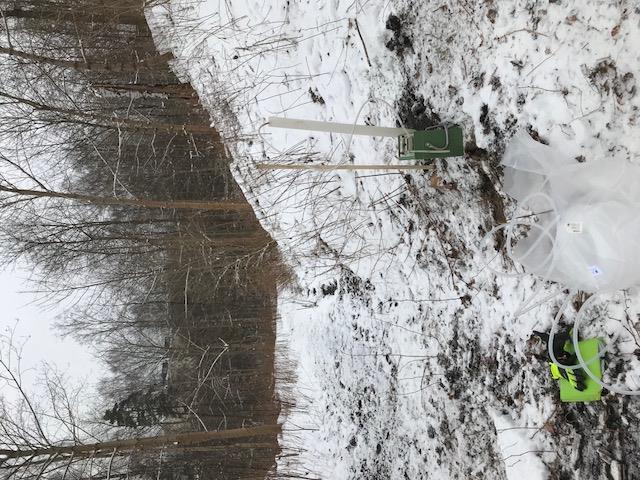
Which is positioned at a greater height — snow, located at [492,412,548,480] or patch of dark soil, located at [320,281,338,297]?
patch of dark soil, located at [320,281,338,297]

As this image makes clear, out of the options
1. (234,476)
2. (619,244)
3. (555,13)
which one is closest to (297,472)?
(234,476)

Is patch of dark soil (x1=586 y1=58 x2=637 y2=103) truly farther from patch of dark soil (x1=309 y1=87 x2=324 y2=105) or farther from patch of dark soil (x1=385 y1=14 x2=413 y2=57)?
patch of dark soil (x1=309 y1=87 x2=324 y2=105)

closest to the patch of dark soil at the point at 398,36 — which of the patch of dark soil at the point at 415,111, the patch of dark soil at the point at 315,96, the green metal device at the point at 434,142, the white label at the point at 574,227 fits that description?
the patch of dark soil at the point at 415,111

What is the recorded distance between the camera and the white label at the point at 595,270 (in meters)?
2.20

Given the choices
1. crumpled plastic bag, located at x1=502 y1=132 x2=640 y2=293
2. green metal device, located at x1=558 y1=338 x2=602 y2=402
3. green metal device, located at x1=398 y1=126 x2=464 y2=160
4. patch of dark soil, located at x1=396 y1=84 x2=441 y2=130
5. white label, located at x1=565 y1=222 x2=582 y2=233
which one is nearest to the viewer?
crumpled plastic bag, located at x1=502 y1=132 x2=640 y2=293

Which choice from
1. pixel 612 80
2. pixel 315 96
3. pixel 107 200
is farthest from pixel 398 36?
pixel 107 200

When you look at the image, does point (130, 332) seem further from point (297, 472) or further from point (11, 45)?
point (11, 45)

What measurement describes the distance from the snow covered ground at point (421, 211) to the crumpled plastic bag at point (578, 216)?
0.37 feet

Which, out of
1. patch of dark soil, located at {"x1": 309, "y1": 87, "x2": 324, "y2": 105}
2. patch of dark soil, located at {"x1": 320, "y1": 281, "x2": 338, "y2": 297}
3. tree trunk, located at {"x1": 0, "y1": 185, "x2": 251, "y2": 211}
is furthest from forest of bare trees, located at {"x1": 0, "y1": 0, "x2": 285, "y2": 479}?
patch of dark soil, located at {"x1": 309, "y1": 87, "x2": 324, "y2": 105}

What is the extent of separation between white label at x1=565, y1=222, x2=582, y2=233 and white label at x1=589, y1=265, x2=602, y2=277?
172 millimetres

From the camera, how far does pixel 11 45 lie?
5.91 m

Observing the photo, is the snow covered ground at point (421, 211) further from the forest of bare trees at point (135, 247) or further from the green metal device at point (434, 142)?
the forest of bare trees at point (135, 247)

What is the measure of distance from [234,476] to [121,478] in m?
1.51

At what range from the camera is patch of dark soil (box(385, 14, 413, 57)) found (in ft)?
11.1
